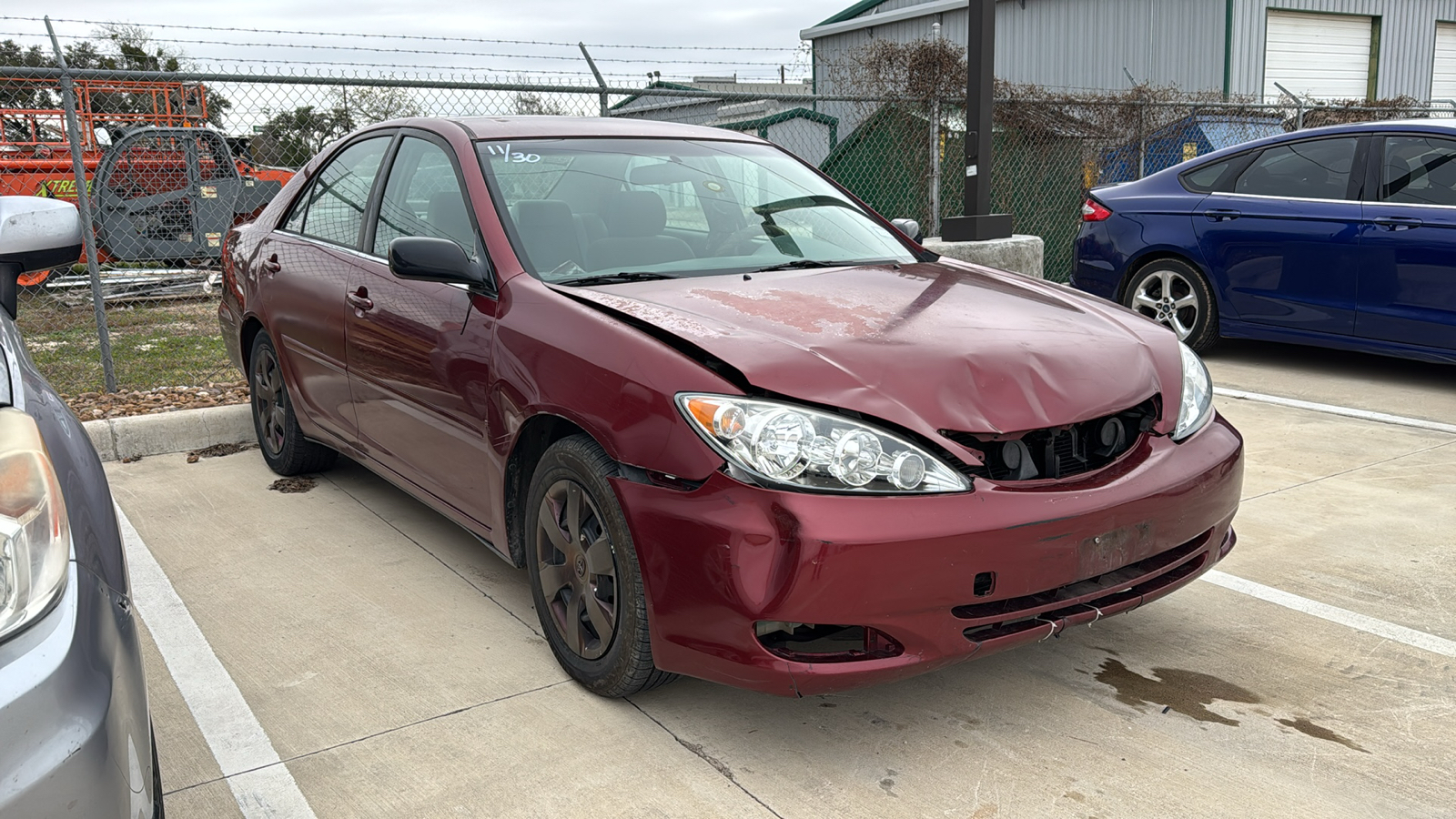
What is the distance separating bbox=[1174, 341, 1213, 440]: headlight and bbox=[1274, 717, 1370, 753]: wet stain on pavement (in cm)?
75

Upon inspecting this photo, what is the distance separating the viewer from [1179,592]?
3742 mm

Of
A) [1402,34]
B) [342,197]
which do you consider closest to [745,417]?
[342,197]

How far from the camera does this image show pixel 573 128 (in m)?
4.05

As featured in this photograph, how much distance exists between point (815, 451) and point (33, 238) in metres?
1.88

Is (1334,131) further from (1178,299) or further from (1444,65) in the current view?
(1444,65)

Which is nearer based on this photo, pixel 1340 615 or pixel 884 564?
pixel 884 564

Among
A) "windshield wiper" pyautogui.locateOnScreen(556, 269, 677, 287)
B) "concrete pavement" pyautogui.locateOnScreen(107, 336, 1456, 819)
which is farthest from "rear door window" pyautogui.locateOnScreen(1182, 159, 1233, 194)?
"windshield wiper" pyautogui.locateOnScreen(556, 269, 677, 287)

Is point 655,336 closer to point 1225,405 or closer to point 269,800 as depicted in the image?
point 269,800

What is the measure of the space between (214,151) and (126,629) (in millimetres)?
12706

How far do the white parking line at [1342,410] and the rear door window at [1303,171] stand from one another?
1308 mm

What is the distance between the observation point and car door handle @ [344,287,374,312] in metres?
3.97

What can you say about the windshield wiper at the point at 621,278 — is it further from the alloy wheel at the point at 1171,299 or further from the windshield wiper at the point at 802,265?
the alloy wheel at the point at 1171,299

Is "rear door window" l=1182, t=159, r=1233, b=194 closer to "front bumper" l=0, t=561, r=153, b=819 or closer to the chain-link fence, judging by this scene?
the chain-link fence

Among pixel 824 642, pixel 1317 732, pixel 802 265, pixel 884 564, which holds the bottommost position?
pixel 1317 732
